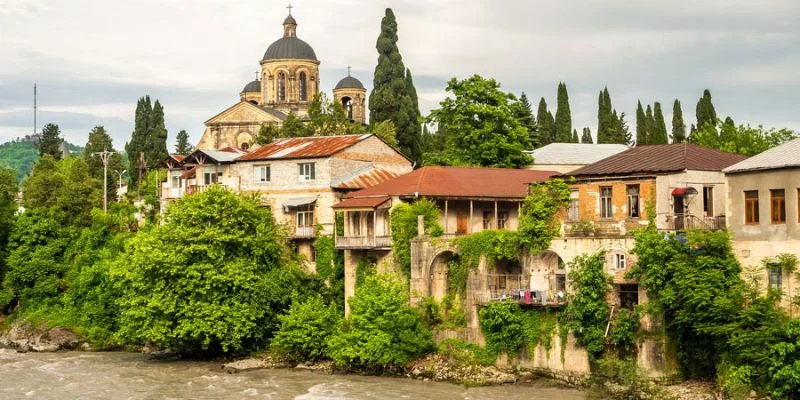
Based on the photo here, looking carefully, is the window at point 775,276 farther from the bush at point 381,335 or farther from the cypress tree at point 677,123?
the cypress tree at point 677,123

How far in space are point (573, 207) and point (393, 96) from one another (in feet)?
115

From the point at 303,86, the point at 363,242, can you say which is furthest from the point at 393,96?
the point at 363,242

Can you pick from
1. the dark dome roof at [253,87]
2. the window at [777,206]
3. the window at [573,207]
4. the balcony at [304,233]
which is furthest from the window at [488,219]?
the dark dome roof at [253,87]

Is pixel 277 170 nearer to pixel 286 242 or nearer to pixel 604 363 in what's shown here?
pixel 286 242

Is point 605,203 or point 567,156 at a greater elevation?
point 567,156

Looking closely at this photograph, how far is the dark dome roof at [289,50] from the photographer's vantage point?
95938 millimetres

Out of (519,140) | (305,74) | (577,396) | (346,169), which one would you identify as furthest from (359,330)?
(305,74)

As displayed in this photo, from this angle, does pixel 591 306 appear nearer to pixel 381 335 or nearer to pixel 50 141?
pixel 381 335

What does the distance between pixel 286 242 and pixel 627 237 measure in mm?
20522

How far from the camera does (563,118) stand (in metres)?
95.8

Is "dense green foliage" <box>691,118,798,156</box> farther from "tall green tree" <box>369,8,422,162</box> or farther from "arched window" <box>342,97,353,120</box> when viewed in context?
"arched window" <box>342,97,353,120</box>

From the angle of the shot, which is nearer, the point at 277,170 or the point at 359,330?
the point at 359,330

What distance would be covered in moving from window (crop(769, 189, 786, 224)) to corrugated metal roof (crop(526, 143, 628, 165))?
104ft

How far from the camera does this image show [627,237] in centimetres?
4188
